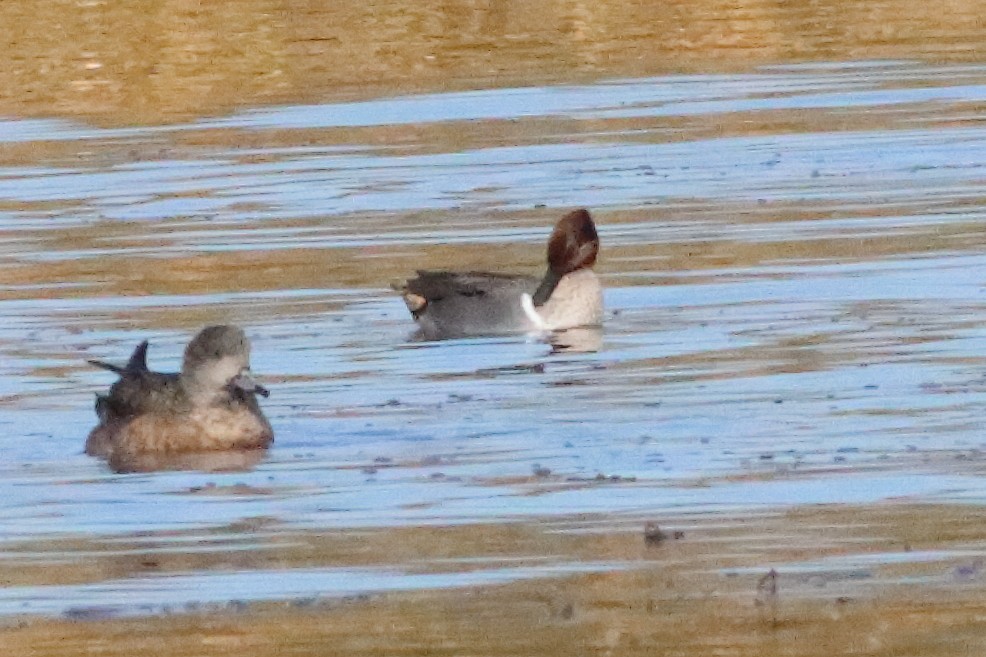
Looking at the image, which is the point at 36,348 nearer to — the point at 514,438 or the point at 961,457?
the point at 514,438

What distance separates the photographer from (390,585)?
31.0 ft

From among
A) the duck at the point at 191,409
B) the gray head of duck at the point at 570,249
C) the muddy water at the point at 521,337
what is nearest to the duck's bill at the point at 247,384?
the duck at the point at 191,409

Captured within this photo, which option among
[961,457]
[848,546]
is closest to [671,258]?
[961,457]

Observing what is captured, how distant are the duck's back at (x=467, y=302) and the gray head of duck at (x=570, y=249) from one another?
13cm

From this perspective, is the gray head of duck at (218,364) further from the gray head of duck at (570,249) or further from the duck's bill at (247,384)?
the gray head of duck at (570,249)

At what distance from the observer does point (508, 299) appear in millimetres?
16453

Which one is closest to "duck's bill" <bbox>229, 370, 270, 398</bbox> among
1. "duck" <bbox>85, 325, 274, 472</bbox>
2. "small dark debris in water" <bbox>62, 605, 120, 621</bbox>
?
"duck" <bbox>85, 325, 274, 472</bbox>

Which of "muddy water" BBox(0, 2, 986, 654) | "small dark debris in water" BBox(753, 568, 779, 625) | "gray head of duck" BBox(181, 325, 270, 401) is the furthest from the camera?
"gray head of duck" BBox(181, 325, 270, 401)

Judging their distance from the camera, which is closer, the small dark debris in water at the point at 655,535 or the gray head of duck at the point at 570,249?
the small dark debris in water at the point at 655,535

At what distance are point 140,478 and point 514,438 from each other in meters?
1.60

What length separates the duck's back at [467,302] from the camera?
16.1 metres

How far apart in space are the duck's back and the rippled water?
208 mm

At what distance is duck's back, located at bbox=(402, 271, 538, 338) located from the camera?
16.1m

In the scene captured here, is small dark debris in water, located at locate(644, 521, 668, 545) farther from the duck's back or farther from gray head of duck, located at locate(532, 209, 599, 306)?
gray head of duck, located at locate(532, 209, 599, 306)
